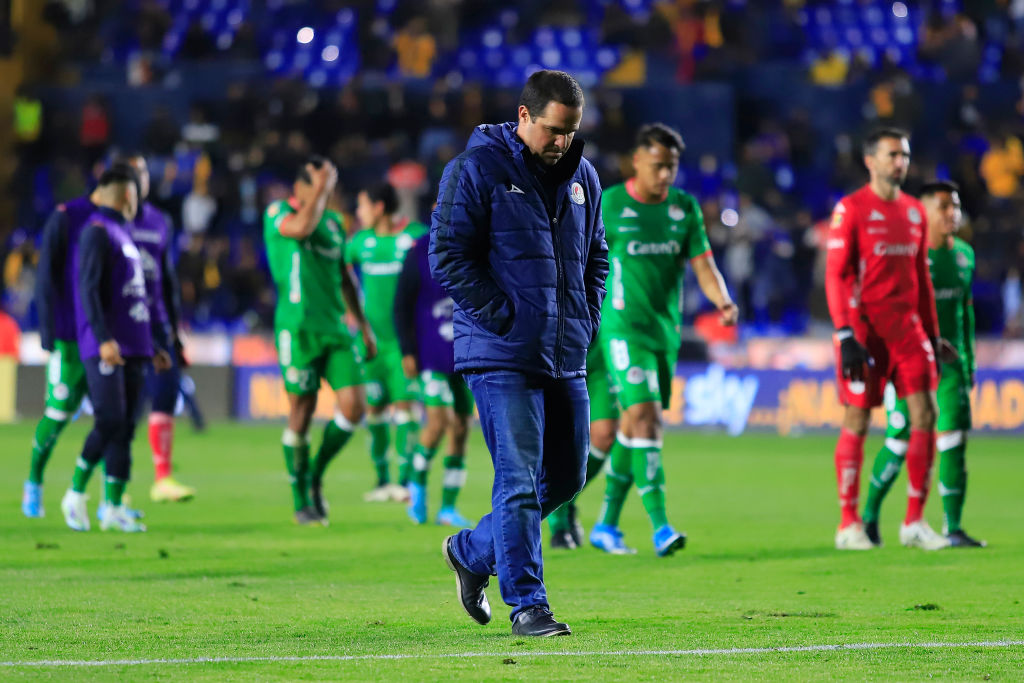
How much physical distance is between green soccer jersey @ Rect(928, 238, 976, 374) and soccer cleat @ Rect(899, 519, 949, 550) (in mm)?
1162

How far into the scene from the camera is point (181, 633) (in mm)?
6656

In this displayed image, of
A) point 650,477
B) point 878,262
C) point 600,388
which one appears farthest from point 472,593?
point 878,262

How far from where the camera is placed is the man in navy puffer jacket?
21.0ft

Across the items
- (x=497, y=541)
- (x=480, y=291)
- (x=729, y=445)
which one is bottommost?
(x=729, y=445)

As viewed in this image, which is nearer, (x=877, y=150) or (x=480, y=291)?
(x=480, y=291)

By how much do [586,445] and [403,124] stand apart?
73.7 feet

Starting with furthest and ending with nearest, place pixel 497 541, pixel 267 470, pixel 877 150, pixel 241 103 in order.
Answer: pixel 241 103 < pixel 267 470 < pixel 877 150 < pixel 497 541

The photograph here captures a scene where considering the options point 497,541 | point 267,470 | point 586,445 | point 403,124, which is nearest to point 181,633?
point 497,541

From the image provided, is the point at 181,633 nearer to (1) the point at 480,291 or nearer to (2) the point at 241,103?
(1) the point at 480,291

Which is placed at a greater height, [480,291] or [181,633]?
[480,291]

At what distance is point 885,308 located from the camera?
1024cm

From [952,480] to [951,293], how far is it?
1.23 metres

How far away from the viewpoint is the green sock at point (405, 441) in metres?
14.2

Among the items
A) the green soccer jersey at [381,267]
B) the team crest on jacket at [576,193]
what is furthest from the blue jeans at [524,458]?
the green soccer jersey at [381,267]
